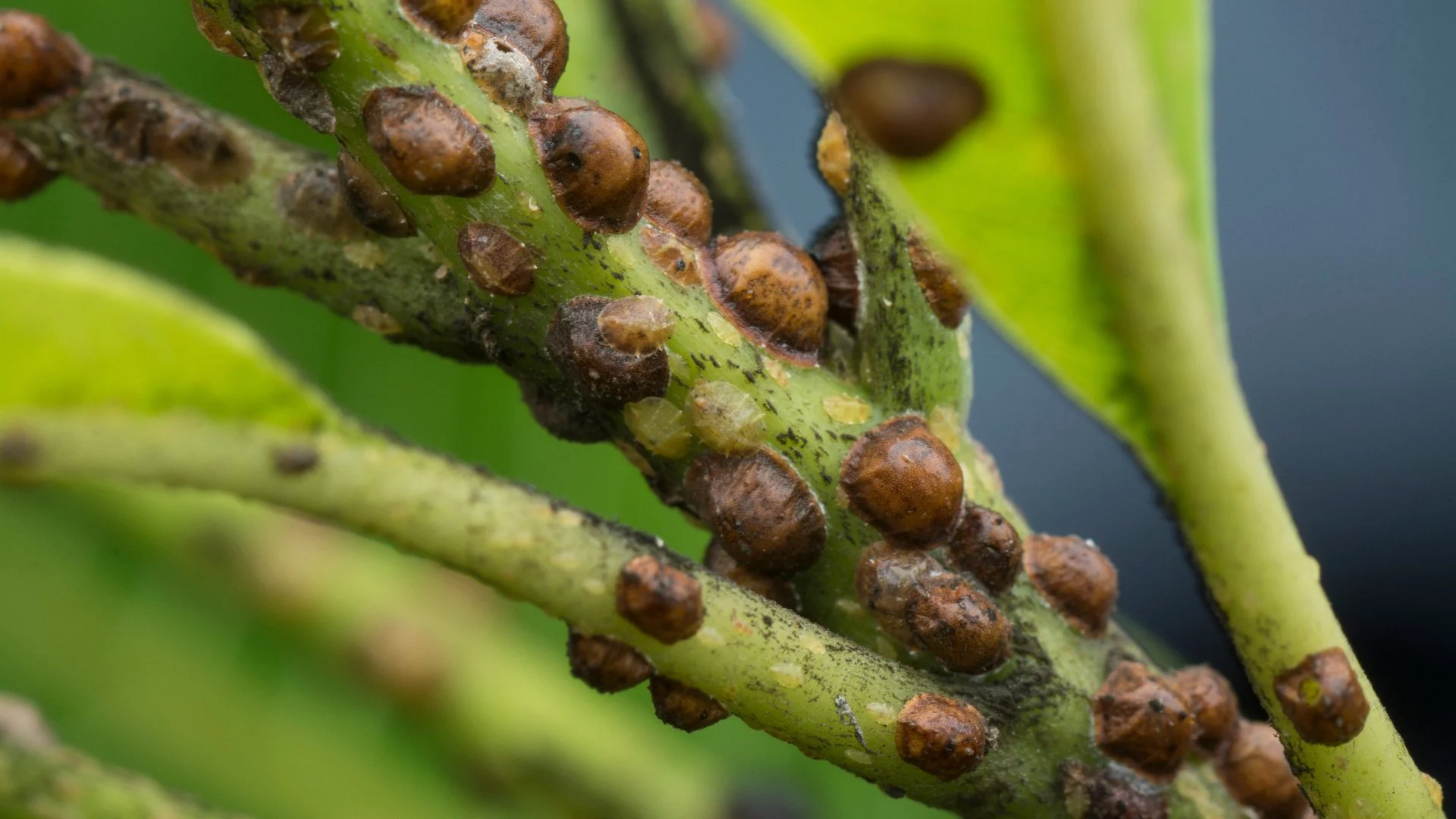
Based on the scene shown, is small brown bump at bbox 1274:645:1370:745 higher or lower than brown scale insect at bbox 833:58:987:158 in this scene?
lower

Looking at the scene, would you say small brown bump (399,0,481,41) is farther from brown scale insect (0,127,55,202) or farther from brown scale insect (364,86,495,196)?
brown scale insect (0,127,55,202)

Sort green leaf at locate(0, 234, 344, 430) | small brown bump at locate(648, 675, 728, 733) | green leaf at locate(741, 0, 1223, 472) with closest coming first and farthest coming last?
green leaf at locate(741, 0, 1223, 472) < green leaf at locate(0, 234, 344, 430) < small brown bump at locate(648, 675, 728, 733)

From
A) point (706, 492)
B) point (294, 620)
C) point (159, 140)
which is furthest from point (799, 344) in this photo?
point (294, 620)

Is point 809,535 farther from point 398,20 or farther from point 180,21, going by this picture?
point 180,21

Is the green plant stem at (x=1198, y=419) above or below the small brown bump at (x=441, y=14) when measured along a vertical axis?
below

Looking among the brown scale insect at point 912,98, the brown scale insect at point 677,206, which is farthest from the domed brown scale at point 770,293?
the brown scale insect at point 912,98

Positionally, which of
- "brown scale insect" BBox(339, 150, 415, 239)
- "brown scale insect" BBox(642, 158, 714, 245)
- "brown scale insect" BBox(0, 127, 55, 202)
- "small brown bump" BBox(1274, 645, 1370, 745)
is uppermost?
"brown scale insect" BBox(642, 158, 714, 245)

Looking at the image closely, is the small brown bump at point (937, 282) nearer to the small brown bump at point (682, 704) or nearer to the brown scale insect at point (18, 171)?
the small brown bump at point (682, 704)

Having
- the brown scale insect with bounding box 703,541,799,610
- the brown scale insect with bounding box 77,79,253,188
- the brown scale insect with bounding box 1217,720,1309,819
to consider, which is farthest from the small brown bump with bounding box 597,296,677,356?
the brown scale insect with bounding box 1217,720,1309,819
